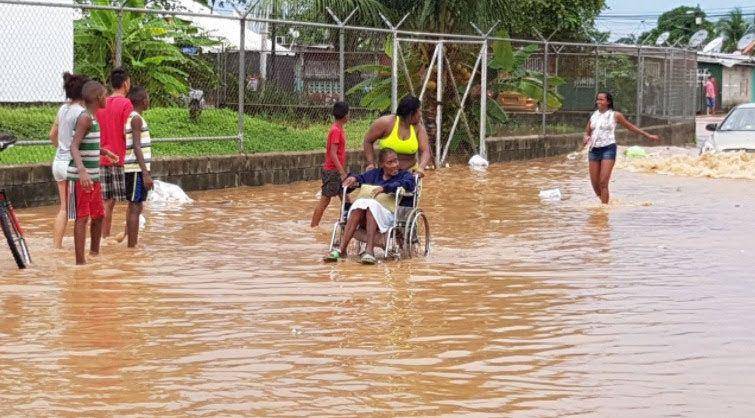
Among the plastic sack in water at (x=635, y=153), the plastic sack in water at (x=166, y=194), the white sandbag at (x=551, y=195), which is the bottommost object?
the white sandbag at (x=551, y=195)

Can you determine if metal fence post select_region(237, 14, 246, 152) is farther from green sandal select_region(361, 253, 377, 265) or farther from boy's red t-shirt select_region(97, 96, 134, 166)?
green sandal select_region(361, 253, 377, 265)

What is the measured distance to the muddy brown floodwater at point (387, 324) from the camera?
6.81 metres

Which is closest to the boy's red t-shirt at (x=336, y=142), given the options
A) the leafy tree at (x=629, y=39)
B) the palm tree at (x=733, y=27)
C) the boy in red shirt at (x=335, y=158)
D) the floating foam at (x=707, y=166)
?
the boy in red shirt at (x=335, y=158)

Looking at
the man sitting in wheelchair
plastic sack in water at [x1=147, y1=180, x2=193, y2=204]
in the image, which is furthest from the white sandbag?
the man sitting in wheelchair

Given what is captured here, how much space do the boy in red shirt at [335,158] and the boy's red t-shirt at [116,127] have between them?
246 centimetres

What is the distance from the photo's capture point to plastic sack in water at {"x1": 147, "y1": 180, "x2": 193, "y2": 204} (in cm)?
1719

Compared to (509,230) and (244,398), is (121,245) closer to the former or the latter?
(509,230)

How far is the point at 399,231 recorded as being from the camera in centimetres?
1209

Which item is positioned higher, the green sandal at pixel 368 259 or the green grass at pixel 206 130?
the green grass at pixel 206 130

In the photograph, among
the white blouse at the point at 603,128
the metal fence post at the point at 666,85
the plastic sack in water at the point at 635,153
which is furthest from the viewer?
the metal fence post at the point at 666,85

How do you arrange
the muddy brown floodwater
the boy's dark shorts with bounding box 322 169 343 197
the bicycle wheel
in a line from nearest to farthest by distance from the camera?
the muddy brown floodwater, the bicycle wheel, the boy's dark shorts with bounding box 322 169 343 197

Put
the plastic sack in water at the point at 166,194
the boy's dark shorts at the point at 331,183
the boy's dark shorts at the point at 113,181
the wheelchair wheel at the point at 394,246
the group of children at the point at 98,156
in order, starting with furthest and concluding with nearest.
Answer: the plastic sack in water at the point at 166,194
the boy's dark shorts at the point at 331,183
the boy's dark shorts at the point at 113,181
the wheelchair wheel at the point at 394,246
the group of children at the point at 98,156

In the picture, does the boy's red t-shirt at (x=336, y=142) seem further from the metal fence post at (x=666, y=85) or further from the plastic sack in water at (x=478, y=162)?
the metal fence post at (x=666, y=85)

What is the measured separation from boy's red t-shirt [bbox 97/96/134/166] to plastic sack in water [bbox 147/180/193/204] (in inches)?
186
